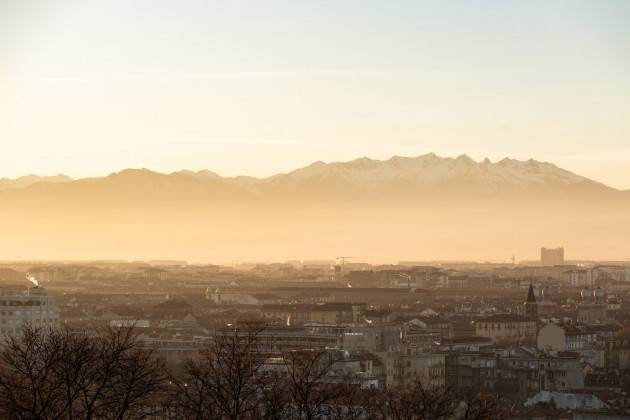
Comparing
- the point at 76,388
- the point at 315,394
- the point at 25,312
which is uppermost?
the point at 25,312

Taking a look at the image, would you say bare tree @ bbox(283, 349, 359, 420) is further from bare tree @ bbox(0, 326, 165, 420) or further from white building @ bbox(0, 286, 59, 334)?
white building @ bbox(0, 286, 59, 334)

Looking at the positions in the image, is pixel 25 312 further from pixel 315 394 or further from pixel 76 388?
pixel 76 388

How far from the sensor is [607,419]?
65.5 metres

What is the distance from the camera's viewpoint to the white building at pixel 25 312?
99562 millimetres

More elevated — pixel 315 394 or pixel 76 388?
pixel 76 388

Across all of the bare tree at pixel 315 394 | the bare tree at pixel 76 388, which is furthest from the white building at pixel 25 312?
the bare tree at pixel 76 388

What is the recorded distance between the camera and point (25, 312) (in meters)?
100

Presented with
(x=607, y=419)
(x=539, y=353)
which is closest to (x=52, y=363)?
(x=607, y=419)

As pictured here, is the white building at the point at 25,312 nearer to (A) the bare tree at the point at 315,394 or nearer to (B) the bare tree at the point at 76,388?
(A) the bare tree at the point at 315,394

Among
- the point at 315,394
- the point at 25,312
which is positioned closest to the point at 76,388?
the point at 315,394

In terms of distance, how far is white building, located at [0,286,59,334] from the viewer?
99.6 meters

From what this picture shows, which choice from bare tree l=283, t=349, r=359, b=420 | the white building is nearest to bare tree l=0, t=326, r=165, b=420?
bare tree l=283, t=349, r=359, b=420

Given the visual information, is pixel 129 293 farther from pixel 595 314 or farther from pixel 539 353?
pixel 539 353

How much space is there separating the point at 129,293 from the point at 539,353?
109542mm
